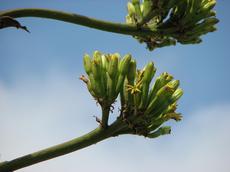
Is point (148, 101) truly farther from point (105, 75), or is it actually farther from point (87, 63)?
point (87, 63)

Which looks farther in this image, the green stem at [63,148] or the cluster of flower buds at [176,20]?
the cluster of flower buds at [176,20]

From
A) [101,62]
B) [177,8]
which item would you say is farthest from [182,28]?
[101,62]

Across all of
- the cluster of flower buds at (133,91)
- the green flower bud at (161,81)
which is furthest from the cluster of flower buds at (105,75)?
the green flower bud at (161,81)

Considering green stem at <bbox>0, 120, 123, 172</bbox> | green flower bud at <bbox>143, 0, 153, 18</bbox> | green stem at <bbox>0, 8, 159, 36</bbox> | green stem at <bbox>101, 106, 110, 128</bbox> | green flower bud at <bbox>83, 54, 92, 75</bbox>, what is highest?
green flower bud at <bbox>143, 0, 153, 18</bbox>

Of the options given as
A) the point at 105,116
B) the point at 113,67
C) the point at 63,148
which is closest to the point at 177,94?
the point at 113,67

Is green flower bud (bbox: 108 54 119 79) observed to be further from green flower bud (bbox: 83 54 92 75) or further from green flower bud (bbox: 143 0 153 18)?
green flower bud (bbox: 143 0 153 18)

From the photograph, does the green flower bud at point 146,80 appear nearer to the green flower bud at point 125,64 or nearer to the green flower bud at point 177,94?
the green flower bud at point 125,64

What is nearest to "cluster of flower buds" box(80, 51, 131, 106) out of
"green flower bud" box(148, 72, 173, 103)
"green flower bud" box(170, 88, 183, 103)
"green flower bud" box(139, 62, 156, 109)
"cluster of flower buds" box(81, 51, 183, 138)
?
"cluster of flower buds" box(81, 51, 183, 138)
